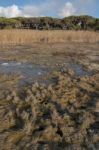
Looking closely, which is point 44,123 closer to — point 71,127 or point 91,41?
point 71,127

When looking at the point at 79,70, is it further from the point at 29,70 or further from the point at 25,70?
the point at 25,70

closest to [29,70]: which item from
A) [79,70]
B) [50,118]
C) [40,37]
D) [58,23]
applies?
[79,70]

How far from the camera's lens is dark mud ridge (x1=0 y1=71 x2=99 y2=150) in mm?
5168

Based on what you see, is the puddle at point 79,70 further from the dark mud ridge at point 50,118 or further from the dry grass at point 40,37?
the dry grass at point 40,37

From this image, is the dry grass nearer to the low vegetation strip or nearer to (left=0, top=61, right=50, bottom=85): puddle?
(left=0, top=61, right=50, bottom=85): puddle

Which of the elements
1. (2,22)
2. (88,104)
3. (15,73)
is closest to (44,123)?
(88,104)

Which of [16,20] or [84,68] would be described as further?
[16,20]

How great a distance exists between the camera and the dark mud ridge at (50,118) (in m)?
5.17

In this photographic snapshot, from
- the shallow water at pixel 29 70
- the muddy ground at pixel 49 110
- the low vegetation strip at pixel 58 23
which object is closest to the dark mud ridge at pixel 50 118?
the muddy ground at pixel 49 110

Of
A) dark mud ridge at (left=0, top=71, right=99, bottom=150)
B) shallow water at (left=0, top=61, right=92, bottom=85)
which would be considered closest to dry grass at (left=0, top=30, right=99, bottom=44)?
shallow water at (left=0, top=61, right=92, bottom=85)

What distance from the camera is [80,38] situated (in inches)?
1059

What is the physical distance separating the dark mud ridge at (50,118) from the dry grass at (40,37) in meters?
14.1

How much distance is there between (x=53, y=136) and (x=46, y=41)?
19851 mm

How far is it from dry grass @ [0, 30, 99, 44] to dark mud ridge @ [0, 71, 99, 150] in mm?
14100
